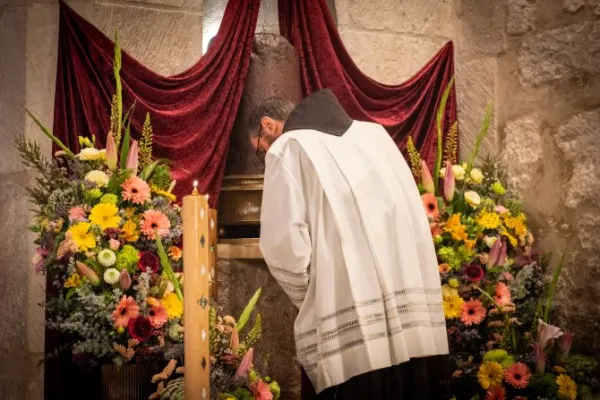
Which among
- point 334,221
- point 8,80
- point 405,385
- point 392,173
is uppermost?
point 8,80

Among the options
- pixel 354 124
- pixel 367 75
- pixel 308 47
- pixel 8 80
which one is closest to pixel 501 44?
pixel 367 75

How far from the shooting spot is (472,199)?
13.3 ft

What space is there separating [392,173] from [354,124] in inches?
11.7

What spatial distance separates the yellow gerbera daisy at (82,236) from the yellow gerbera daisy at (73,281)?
0.12 m

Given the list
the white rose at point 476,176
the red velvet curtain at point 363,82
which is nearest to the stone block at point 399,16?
the red velvet curtain at point 363,82

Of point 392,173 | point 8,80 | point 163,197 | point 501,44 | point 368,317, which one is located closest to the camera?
point 368,317

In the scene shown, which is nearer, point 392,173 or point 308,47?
point 392,173

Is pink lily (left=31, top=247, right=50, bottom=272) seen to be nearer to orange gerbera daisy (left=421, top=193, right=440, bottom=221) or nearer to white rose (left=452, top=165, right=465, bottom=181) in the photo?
orange gerbera daisy (left=421, top=193, right=440, bottom=221)

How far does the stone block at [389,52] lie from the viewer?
4.82 m

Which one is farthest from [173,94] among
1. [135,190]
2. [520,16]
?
[520,16]

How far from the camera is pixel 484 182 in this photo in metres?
4.30

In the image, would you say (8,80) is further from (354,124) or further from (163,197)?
(354,124)

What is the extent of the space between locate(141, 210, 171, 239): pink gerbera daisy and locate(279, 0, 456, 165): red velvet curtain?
1.39m

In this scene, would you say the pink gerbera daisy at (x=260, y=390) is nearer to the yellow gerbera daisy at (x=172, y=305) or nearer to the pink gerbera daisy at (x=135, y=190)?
the yellow gerbera daisy at (x=172, y=305)
